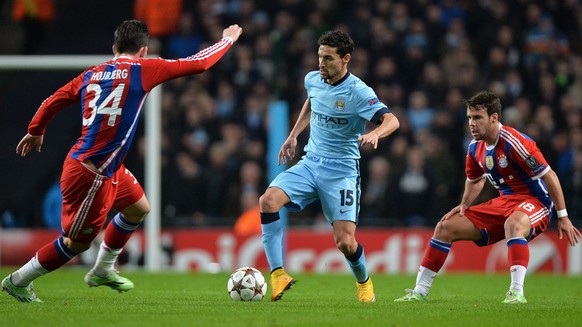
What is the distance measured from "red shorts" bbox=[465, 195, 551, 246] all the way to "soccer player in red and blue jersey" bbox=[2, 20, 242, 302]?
106 inches

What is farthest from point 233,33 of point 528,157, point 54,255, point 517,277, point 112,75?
point 517,277

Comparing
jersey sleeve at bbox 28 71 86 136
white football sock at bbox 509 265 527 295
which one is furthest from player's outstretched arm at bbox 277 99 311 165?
white football sock at bbox 509 265 527 295

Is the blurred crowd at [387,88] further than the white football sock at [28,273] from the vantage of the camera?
Yes

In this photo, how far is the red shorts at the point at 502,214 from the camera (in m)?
8.87

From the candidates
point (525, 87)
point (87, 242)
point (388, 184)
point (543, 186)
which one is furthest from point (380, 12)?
point (87, 242)

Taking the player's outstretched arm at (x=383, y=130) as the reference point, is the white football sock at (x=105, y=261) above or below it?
below

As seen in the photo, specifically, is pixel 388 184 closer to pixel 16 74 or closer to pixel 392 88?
pixel 392 88

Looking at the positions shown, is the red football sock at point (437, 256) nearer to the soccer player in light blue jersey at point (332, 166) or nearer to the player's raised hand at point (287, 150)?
the soccer player in light blue jersey at point (332, 166)

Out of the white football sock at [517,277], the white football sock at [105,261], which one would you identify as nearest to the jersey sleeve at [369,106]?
the white football sock at [517,277]

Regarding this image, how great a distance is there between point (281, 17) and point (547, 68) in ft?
15.2

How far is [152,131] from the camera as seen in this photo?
14.4 metres

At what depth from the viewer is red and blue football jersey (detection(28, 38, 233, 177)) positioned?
26.2 feet

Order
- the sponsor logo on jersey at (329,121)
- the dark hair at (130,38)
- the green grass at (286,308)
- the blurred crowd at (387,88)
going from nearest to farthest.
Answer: the green grass at (286,308), the dark hair at (130,38), the sponsor logo on jersey at (329,121), the blurred crowd at (387,88)

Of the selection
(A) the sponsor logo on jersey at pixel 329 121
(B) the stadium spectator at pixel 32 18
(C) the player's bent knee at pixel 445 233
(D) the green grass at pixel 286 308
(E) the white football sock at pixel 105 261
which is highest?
(B) the stadium spectator at pixel 32 18
